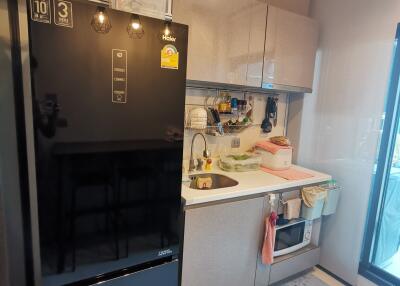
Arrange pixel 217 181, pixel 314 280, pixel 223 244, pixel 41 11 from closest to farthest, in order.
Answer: pixel 41 11 → pixel 223 244 → pixel 217 181 → pixel 314 280

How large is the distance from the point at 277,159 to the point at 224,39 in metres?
1.05

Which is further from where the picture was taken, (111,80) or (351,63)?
(351,63)

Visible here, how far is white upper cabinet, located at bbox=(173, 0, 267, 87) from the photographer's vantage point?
59.2 inches

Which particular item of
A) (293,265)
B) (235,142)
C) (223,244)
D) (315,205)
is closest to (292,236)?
(293,265)

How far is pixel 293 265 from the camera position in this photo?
1940mm

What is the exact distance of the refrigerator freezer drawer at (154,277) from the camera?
45.4 inches

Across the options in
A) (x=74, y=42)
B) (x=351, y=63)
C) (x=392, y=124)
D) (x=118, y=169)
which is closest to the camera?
(x=74, y=42)

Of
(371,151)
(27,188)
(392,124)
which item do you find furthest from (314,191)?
(27,188)

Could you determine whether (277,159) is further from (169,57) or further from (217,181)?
(169,57)

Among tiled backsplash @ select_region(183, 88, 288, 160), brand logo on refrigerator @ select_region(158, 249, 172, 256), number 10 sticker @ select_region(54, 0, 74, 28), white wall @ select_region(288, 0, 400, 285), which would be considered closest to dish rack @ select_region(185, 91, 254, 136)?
tiled backsplash @ select_region(183, 88, 288, 160)

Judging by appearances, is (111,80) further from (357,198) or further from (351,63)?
(357,198)

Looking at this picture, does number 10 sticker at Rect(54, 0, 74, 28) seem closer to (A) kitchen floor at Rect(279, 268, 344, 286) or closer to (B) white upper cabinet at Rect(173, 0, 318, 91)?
(B) white upper cabinet at Rect(173, 0, 318, 91)

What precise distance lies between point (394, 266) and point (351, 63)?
1653 millimetres

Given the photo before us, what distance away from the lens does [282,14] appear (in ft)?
6.08
